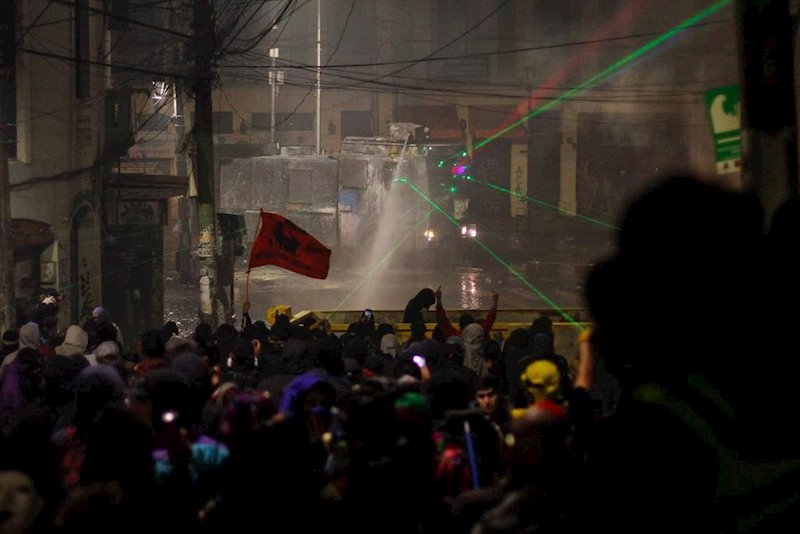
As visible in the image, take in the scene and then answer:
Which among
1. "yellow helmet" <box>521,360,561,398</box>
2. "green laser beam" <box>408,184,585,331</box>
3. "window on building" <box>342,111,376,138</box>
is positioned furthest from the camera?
"window on building" <box>342,111,376,138</box>

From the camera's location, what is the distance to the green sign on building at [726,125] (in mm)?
7434

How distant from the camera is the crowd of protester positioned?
119 inches

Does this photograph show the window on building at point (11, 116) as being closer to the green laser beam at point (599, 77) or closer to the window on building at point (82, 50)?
the window on building at point (82, 50)

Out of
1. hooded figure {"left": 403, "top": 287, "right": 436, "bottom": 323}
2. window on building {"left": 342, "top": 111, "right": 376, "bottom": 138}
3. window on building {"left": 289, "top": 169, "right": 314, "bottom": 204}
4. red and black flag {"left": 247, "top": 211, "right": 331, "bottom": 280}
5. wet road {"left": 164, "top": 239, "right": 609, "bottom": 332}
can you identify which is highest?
window on building {"left": 342, "top": 111, "right": 376, "bottom": 138}

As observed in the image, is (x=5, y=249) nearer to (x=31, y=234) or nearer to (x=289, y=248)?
(x=31, y=234)

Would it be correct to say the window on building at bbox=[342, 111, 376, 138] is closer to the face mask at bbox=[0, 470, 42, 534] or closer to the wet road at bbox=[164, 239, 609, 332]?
the wet road at bbox=[164, 239, 609, 332]

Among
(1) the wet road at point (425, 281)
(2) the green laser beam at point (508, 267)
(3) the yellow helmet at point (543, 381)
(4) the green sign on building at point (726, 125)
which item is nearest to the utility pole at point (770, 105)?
(4) the green sign on building at point (726, 125)

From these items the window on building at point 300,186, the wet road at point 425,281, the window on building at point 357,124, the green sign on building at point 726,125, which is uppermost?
the window on building at point 357,124

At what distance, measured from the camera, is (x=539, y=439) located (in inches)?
176

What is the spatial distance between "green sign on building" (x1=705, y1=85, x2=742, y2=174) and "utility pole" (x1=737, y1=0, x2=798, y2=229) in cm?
38

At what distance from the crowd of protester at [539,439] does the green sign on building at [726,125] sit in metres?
3.09

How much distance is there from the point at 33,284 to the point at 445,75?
3700cm

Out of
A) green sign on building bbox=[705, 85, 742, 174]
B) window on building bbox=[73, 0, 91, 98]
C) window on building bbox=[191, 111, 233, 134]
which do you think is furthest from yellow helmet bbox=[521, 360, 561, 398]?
window on building bbox=[191, 111, 233, 134]

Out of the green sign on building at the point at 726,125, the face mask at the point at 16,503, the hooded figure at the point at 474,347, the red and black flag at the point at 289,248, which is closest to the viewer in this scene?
the face mask at the point at 16,503
